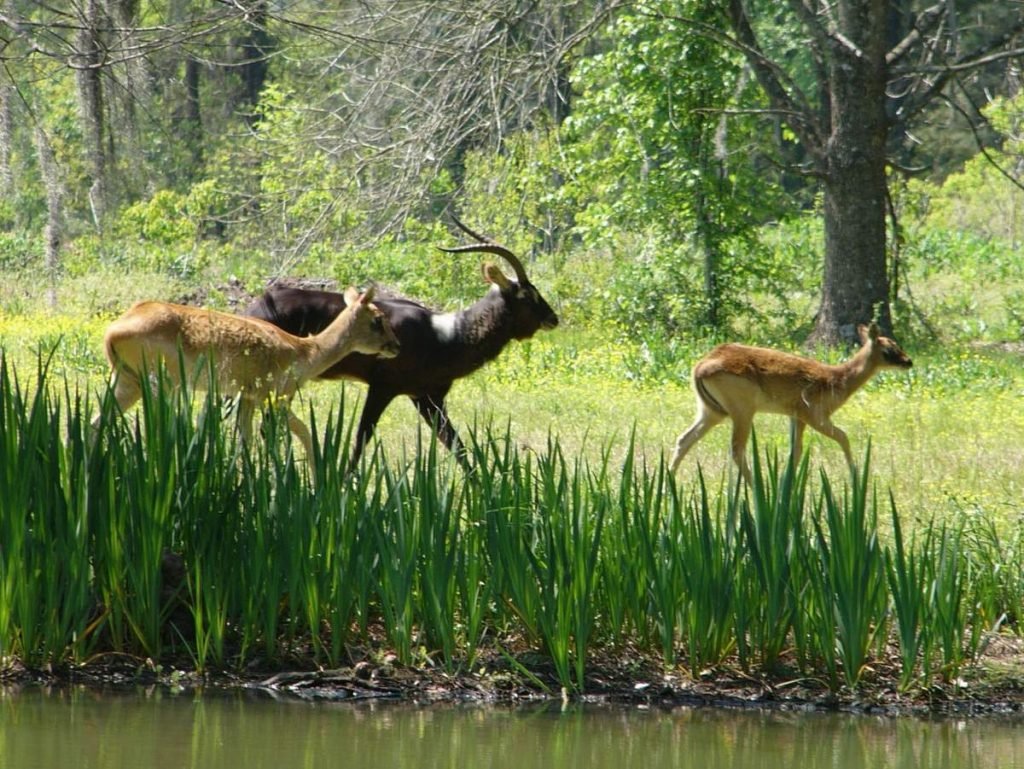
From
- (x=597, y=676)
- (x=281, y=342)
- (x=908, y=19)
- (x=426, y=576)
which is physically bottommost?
(x=597, y=676)

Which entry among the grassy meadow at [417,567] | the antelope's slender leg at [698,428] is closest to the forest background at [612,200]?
the antelope's slender leg at [698,428]

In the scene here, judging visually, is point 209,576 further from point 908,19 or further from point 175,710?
point 908,19

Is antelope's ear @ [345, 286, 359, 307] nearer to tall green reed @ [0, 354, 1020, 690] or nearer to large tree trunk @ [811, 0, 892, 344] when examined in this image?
tall green reed @ [0, 354, 1020, 690]

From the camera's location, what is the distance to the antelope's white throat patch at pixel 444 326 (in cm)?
1227

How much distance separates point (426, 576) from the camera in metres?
6.87

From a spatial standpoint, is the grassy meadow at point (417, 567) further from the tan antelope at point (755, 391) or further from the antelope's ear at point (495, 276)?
the antelope's ear at point (495, 276)

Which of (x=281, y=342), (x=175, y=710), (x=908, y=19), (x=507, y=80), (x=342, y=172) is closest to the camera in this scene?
(x=175, y=710)

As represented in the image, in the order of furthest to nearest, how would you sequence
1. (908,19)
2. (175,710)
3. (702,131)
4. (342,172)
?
(908,19)
(702,131)
(342,172)
(175,710)

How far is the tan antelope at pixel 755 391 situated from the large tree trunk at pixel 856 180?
696 centimetres

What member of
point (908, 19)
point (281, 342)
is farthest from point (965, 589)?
point (908, 19)

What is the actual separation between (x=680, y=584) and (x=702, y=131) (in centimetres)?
1354

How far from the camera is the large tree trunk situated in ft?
60.3

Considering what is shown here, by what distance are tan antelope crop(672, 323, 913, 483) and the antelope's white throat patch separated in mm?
1900

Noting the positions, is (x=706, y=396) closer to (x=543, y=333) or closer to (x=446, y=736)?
(x=446, y=736)
